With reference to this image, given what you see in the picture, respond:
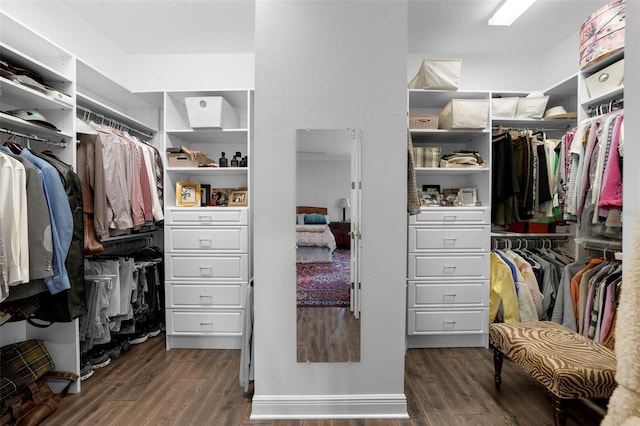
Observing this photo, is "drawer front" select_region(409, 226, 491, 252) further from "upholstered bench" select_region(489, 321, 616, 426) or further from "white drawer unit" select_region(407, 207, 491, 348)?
"upholstered bench" select_region(489, 321, 616, 426)

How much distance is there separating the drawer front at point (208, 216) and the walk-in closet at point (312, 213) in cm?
2

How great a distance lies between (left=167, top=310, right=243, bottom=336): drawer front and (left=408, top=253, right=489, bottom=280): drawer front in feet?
5.31

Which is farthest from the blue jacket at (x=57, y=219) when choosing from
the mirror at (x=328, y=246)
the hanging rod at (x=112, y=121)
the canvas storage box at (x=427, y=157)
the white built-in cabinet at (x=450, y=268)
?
A: the canvas storage box at (x=427, y=157)

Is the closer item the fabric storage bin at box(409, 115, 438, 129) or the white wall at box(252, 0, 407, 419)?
the white wall at box(252, 0, 407, 419)

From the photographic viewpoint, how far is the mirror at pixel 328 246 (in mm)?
1911

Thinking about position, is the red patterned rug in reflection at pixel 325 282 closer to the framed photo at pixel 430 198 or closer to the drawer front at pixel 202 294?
the drawer front at pixel 202 294

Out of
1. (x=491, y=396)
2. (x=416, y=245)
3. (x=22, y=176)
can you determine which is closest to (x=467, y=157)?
(x=416, y=245)

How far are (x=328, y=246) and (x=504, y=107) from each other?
2263mm

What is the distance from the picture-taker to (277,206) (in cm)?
192

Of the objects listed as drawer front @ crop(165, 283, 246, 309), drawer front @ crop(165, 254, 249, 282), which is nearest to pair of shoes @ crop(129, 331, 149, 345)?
drawer front @ crop(165, 283, 246, 309)

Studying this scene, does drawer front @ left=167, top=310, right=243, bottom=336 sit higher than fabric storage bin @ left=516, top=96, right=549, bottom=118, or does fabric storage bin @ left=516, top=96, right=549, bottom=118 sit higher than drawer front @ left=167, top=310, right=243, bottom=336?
fabric storage bin @ left=516, top=96, right=549, bottom=118

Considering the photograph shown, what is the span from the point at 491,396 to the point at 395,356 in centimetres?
82

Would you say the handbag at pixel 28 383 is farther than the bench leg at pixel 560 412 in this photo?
Yes

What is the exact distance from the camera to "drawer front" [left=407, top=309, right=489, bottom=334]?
2.89 meters
